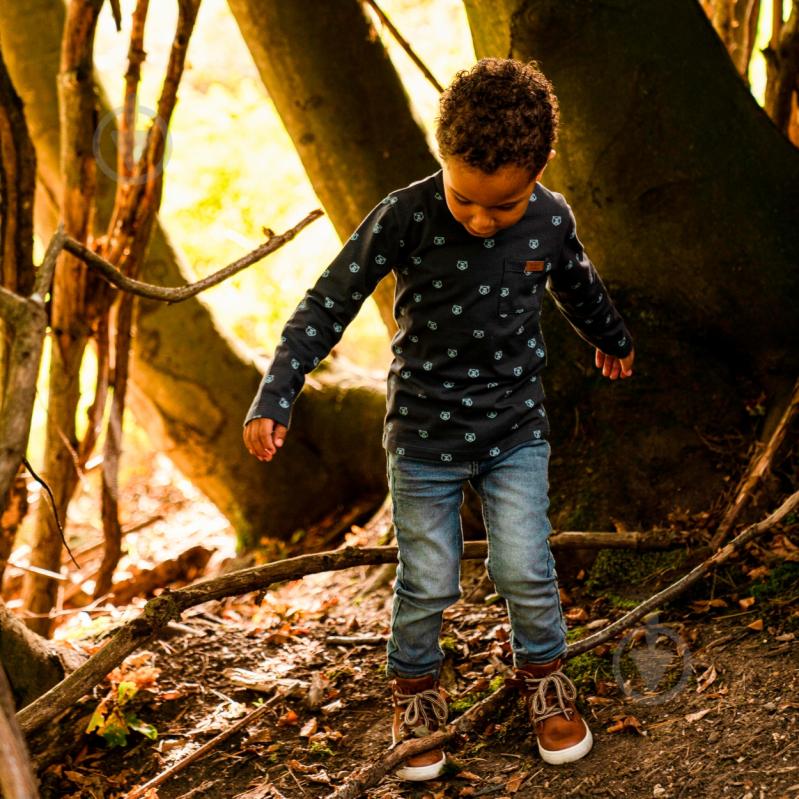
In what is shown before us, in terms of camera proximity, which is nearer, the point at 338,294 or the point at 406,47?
the point at 338,294

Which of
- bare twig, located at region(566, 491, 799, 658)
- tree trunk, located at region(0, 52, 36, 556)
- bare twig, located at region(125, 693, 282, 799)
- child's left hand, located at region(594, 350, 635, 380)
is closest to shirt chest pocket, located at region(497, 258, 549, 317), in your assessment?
child's left hand, located at region(594, 350, 635, 380)

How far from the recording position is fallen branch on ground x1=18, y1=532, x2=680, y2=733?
95.9 inches

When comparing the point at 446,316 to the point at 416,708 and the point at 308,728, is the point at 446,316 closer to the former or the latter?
the point at 416,708

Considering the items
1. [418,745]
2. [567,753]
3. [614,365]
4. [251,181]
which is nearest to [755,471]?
[614,365]

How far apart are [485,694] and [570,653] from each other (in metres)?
0.35

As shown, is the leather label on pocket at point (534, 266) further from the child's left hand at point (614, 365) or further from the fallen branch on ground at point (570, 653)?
the fallen branch on ground at point (570, 653)

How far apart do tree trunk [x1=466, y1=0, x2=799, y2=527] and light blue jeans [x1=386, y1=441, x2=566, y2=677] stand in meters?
0.97

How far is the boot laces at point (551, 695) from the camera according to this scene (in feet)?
8.39

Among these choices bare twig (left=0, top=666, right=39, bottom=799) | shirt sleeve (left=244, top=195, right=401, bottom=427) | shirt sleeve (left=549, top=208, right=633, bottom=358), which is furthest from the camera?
shirt sleeve (left=549, top=208, right=633, bottom=358)

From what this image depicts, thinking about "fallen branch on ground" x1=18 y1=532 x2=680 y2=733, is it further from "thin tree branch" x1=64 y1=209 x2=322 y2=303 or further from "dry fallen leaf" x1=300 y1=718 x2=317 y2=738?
"thin tree branch" x1=64 y1=209 x2=322 y2=303

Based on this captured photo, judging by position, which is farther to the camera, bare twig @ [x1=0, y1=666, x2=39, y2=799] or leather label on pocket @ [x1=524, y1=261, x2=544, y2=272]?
leather label on pocket @ [x1=524, y1=261, x2=544, y2=272]

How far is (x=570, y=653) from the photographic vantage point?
108 inches

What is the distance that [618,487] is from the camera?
351 centimetres

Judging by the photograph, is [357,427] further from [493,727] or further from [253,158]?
[253,158]
